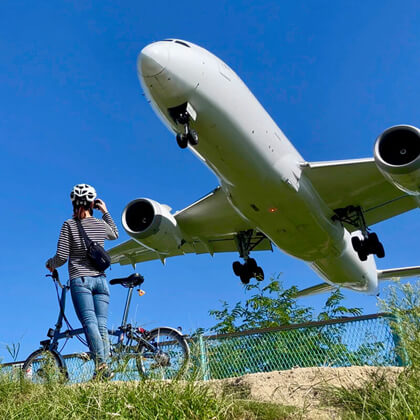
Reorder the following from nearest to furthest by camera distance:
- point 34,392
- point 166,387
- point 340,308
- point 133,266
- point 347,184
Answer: point 166,387 → point 34,392 → point 347,184 → point 133,266 → point 340,308

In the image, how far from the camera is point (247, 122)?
9945 millimetres

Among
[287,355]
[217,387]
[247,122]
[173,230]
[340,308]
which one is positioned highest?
[247,122]

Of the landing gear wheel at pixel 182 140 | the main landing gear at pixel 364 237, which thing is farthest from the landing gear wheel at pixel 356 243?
the landing gear wheel at pixel 182 140

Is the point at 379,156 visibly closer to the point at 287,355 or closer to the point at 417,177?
the point at 417,177

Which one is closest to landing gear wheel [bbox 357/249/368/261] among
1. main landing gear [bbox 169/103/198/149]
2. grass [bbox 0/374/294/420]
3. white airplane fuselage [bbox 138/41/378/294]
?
white airplane fuselage [bbox 138/41/378/294]

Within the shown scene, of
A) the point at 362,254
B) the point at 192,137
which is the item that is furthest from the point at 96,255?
the point at 362,254

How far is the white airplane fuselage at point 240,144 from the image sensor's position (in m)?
9.01

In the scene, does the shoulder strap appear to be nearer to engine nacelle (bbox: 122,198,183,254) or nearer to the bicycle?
the bicycle

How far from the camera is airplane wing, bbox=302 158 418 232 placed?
1180 centimetres

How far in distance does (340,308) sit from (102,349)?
14299 millimetres

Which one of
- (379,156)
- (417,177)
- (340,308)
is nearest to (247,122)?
(379,156)

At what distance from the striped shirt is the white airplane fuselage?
160 inches

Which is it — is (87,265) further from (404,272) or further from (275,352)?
(404,272)

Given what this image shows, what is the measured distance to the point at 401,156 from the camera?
10008 mm
